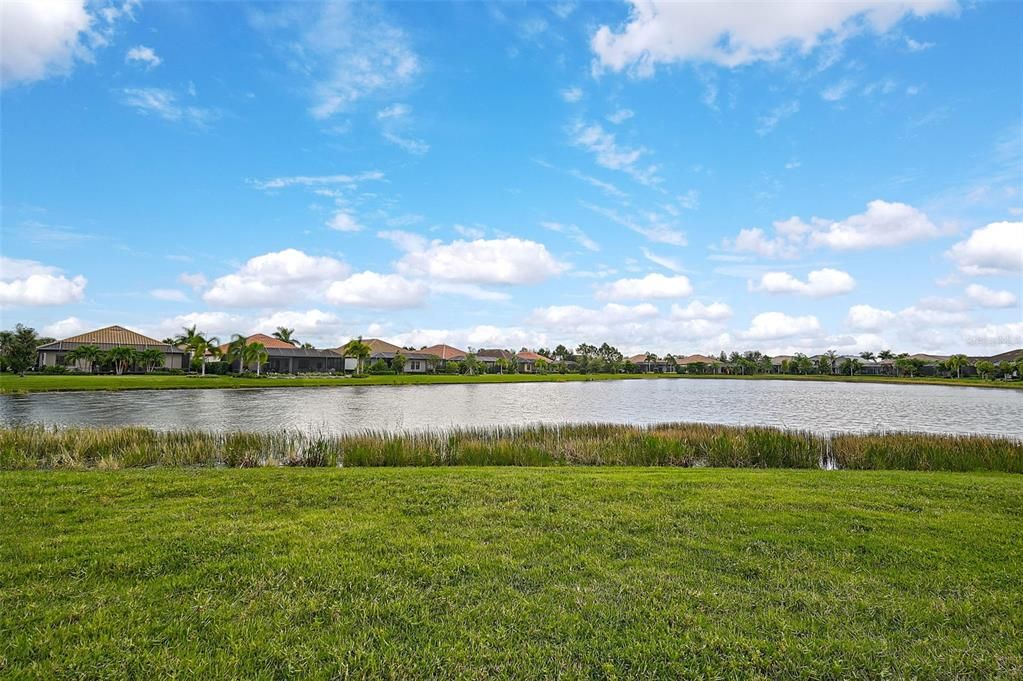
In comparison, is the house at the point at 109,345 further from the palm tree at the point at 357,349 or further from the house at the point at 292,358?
the palm tree at the point at 357,349

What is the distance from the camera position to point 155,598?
4027mm

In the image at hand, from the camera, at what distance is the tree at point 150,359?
174 feet

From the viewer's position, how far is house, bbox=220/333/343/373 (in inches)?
2638

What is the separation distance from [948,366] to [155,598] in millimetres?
106680

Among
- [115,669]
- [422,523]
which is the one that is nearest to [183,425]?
[422,523]

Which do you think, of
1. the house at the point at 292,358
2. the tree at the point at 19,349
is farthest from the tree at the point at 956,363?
the tree at the point at 19,349

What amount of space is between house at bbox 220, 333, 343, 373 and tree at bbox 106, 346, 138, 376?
12.2 meters

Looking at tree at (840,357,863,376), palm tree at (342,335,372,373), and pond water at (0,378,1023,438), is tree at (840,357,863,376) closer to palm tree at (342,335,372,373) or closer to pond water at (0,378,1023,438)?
pond water at (0,378,1023,438)

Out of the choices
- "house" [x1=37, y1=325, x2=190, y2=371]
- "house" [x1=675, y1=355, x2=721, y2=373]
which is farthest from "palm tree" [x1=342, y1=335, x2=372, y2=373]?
"house" [x1=675, y1=355, x2=721, y2=373]

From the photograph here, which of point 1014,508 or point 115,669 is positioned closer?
point 115,669

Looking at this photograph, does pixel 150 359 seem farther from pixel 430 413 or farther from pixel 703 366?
pixel 703 366

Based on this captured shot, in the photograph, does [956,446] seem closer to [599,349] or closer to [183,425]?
[183,425]

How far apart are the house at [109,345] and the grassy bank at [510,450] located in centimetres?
4994

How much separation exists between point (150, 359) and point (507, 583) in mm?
60955
